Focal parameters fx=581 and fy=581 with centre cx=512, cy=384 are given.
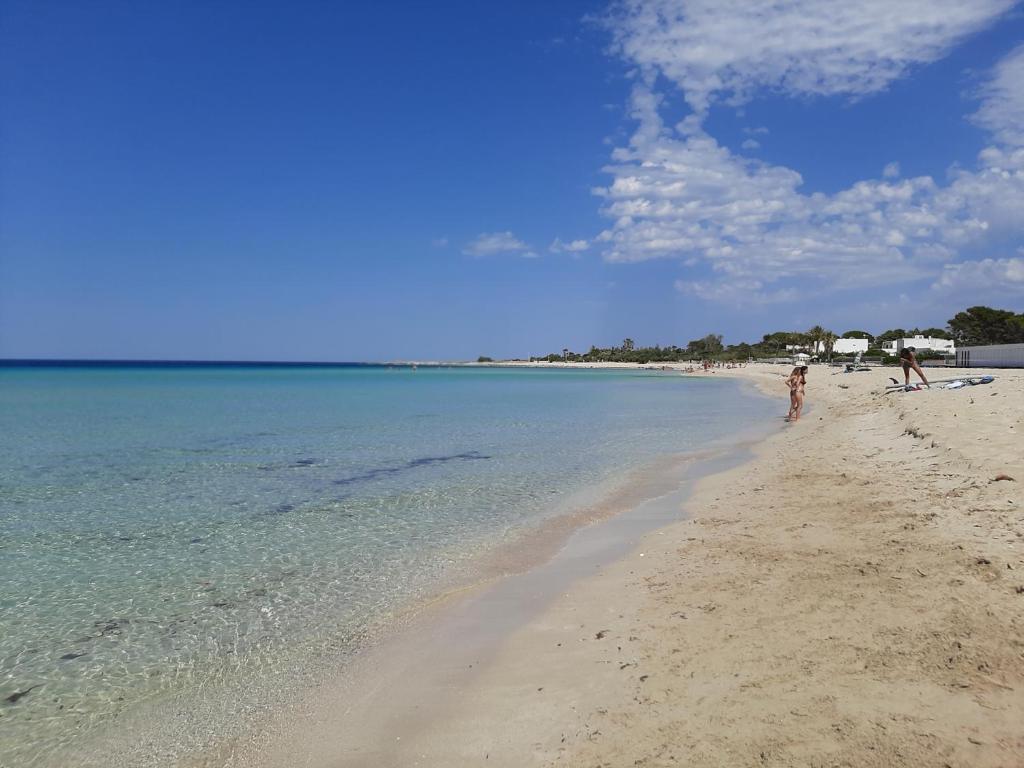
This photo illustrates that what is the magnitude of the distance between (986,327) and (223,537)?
352ft

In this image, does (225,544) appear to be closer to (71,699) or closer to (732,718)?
(71,699)

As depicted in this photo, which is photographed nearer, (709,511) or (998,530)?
(998,530)

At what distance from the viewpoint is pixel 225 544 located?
351 inches

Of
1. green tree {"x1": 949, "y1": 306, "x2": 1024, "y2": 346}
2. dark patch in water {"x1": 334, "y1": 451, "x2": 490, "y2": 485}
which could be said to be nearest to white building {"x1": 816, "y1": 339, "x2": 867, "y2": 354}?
green tree {"x1": 949, "y1": 306, "x2": 1024, "y2": 346}

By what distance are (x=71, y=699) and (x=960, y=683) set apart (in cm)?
673

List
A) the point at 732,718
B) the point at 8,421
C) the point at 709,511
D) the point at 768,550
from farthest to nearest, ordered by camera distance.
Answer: the point at 8,421
the point at 709,511
the point at 768,550
the point at 732,718

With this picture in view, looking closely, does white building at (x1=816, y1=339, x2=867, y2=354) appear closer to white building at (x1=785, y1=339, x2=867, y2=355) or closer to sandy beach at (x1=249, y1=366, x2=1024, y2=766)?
white building at (x1=785, y1=339, x2=867, y2=355)

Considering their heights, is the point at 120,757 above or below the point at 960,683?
below

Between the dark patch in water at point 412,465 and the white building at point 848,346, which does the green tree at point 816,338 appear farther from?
the dark patch in water at point 412,465

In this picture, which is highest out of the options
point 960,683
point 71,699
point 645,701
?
point 960,683

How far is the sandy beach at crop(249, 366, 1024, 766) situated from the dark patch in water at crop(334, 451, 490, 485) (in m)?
7.94

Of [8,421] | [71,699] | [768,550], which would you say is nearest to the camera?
[71,699]

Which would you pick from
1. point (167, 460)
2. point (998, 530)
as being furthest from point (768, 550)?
point (167, 460)

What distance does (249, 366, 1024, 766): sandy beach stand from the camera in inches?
136
